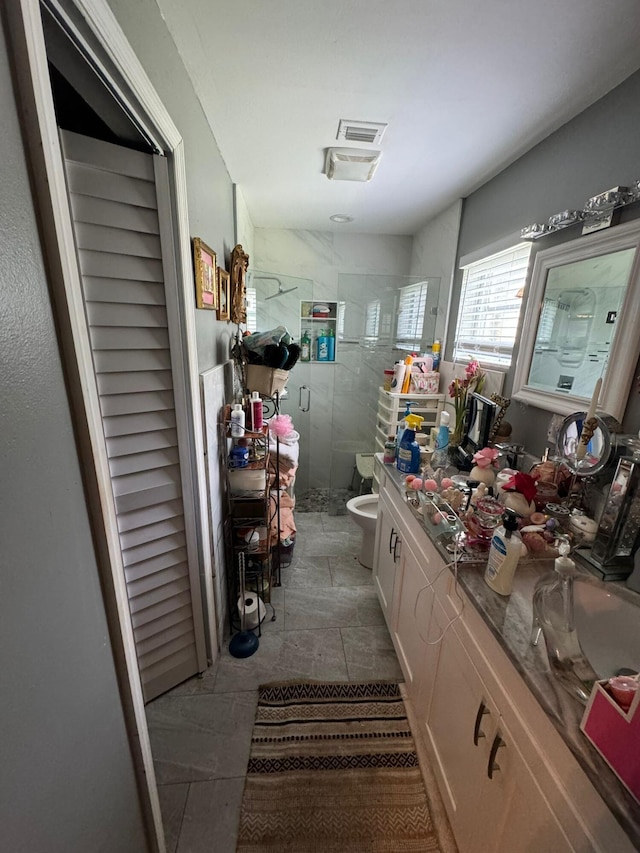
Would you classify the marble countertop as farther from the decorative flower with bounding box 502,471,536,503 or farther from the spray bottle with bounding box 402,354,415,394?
the spray bottle with bounding box 402,354,415,394

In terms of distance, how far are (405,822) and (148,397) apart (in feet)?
5.39

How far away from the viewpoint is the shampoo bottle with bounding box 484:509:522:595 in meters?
0.85

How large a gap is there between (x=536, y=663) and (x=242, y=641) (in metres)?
1.36

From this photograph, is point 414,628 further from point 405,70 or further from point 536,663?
point 405,70

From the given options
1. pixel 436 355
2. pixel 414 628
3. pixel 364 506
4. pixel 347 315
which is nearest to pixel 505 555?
pixel 414 628

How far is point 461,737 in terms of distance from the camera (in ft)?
3.14

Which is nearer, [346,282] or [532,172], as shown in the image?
[532,172]

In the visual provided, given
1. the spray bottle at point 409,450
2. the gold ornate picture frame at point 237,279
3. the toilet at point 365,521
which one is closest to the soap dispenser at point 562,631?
the spray bottle at point 409,450

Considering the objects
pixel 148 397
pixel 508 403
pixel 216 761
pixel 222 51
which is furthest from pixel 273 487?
pixel 222 51

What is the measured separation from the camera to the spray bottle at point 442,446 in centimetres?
174

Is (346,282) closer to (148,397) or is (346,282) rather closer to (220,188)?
(220,188)

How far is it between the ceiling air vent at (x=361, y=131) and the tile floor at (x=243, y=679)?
7.71ft

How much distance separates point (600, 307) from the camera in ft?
3.92

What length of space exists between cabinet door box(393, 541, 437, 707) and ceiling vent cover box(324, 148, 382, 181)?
71.6 inches
